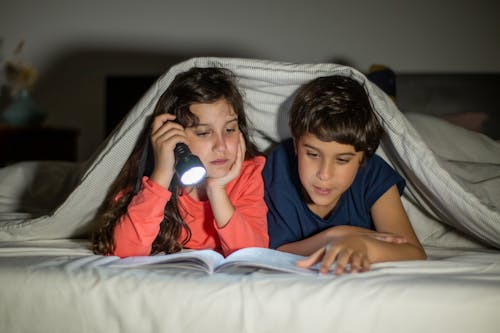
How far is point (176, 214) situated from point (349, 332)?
540 millimetres

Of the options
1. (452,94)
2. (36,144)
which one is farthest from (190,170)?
(36,144)

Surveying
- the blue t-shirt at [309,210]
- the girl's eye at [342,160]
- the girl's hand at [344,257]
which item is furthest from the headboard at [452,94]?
the girl's hand at [344,257]

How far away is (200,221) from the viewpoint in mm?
1174

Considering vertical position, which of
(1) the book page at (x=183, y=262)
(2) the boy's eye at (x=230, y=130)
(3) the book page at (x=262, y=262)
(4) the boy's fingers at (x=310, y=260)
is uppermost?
(2) the boy's eye at (x=230, y=130)

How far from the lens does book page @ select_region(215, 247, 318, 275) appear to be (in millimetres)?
820

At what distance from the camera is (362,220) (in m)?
1.19

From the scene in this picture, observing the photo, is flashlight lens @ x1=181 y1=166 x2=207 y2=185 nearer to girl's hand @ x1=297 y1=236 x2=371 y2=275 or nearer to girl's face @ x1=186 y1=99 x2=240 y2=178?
girl's face @ x1=186 y1=99 x2=240 y2=178

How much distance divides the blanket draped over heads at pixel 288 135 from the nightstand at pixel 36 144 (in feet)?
5.03

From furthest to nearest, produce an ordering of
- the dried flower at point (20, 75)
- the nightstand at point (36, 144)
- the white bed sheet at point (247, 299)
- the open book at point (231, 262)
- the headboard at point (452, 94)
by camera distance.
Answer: the dried flower at point (20, 75), the nightstand at point (36, 144), the headboard at point (452, 94), the open book at point (231, 262), the white bed sheet at point (247, 299)

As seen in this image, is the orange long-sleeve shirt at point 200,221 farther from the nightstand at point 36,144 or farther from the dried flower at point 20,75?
the dried flower at point 20,75

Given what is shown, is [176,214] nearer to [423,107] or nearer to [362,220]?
[362,220]

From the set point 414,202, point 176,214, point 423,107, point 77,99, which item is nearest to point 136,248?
point 176,214

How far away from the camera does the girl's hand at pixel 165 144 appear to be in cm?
103

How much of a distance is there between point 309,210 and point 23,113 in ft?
7.63
